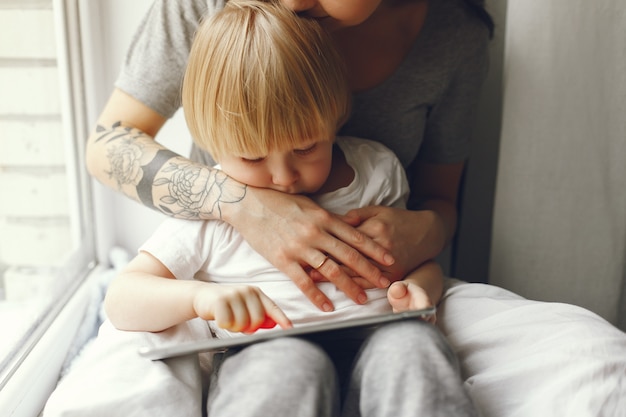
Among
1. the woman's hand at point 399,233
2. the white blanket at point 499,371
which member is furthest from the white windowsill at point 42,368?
the woman's hand at point 399,233

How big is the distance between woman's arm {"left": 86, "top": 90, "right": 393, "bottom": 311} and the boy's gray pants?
119 mm

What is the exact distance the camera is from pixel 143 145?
3.23ft

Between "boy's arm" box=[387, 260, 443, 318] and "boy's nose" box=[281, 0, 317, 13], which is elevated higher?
"boy's nose" box=[281, 0, 317, 13]

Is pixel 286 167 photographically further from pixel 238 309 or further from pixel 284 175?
pixel 238 309

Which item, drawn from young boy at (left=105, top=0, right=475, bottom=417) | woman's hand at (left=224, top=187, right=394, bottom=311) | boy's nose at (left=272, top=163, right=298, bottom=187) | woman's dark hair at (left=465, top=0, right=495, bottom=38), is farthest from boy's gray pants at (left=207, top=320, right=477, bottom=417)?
woman's dark hair at (left=465, top=0, right=495, bottom=38)

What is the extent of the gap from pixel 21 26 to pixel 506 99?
85cm

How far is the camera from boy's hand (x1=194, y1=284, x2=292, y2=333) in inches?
28.4

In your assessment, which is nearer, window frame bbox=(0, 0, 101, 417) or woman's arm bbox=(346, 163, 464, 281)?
woman's arm bbox=(346, 163, 464, 281)

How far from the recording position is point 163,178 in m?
0.95

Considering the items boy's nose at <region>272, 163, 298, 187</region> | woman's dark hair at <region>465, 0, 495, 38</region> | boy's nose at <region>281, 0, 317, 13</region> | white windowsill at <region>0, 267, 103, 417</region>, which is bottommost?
white windowsill at <region>0, 267, 103, 417</region>

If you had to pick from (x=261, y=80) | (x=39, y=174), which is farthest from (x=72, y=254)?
(x=261, y=80)

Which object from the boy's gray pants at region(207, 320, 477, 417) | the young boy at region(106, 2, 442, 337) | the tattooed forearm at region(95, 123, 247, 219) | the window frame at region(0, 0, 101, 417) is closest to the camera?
the boy's gray pants at region(207, 320, 477, 417)

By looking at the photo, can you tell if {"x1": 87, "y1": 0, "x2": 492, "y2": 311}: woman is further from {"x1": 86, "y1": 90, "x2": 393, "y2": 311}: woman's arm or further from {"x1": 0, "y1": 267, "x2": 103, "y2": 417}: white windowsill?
{"x1": 0, "y1": 267, "x2": 103, "y2": 417}: white windowsill

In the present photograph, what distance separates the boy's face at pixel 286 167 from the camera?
2.78 ft
